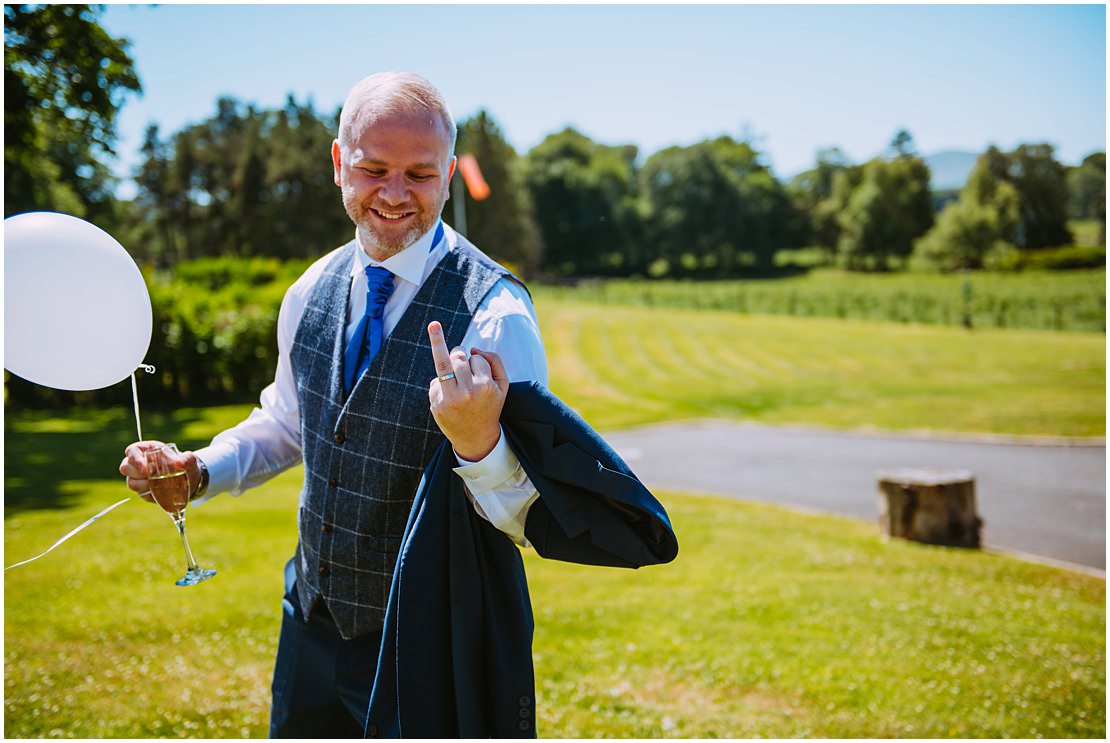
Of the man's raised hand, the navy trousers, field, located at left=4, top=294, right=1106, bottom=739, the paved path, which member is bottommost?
the paved path

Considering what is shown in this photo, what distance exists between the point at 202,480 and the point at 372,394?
563mm

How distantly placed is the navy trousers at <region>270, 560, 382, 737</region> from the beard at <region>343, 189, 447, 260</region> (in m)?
0.94

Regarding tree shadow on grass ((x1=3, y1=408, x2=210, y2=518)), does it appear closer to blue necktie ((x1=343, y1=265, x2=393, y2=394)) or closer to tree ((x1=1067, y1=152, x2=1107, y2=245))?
blue necktie ((x1=343, y1=265, x2=393, y2=394))

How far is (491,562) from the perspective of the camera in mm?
1833

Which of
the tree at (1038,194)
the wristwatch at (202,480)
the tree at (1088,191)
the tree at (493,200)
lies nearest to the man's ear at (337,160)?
the wristwatch at (202,480)

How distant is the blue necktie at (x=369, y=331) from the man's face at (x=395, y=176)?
10cm

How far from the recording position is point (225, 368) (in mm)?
17547

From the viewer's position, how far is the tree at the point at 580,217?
59.3 m

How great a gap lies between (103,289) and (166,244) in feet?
188

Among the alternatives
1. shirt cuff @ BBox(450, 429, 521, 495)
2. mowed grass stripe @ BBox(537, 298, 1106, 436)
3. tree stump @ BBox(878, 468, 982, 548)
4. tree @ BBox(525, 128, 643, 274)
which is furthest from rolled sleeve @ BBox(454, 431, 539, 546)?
tree @ BBox(525, 128, 643, 274)

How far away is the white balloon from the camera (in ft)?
6.47

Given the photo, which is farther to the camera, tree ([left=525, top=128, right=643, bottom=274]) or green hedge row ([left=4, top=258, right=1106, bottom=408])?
tree ([left=525, top=128, right=643, bottom=274])

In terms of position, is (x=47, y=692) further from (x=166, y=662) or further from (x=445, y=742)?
(x=445, y=742)

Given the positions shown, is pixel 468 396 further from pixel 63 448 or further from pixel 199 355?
pixel 199 355
